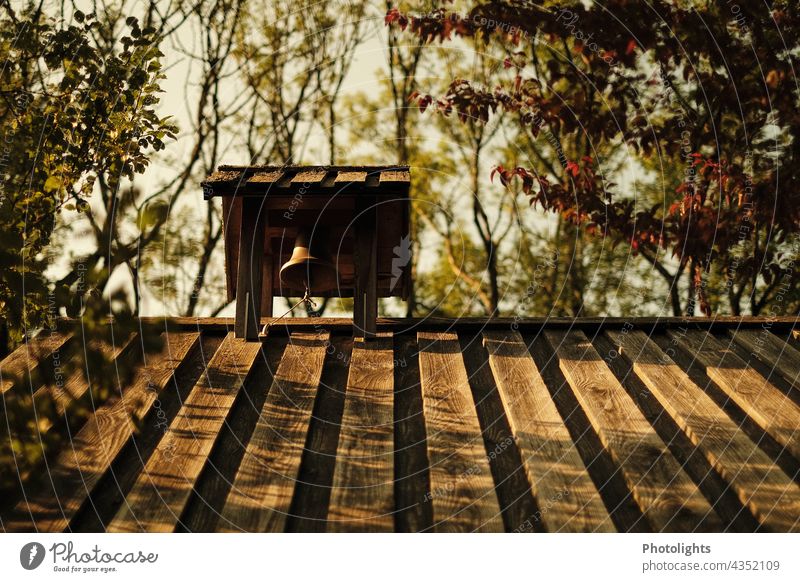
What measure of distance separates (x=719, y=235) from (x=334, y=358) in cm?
613

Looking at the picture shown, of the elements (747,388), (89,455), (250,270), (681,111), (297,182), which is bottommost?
(89,455)

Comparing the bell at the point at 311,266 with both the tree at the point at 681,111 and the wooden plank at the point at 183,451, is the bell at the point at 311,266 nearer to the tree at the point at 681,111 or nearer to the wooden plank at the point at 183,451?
the wooden plank at the point at 183,451

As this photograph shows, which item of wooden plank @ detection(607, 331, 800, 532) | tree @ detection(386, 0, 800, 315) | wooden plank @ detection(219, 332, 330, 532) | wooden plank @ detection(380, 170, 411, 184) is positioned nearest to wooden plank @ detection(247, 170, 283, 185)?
wooden plank @ detection(380, 170, 411, 184)

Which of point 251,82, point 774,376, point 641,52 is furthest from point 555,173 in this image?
point 774,376

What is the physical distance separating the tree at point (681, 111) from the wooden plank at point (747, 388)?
4.22 meters

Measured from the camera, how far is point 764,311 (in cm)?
1122

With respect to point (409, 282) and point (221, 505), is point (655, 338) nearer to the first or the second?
point (409, 282)

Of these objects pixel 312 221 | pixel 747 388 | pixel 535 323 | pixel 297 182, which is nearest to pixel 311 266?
pixel 312 221

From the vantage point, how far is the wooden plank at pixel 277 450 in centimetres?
271

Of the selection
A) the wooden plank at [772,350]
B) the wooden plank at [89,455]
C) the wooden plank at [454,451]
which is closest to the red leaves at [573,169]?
the wooden plank at [772,350]

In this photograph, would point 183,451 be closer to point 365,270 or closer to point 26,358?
point 26,358

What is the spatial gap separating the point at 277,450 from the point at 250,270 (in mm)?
1635

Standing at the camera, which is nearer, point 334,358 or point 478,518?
point 478,518

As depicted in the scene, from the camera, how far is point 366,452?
313cm
